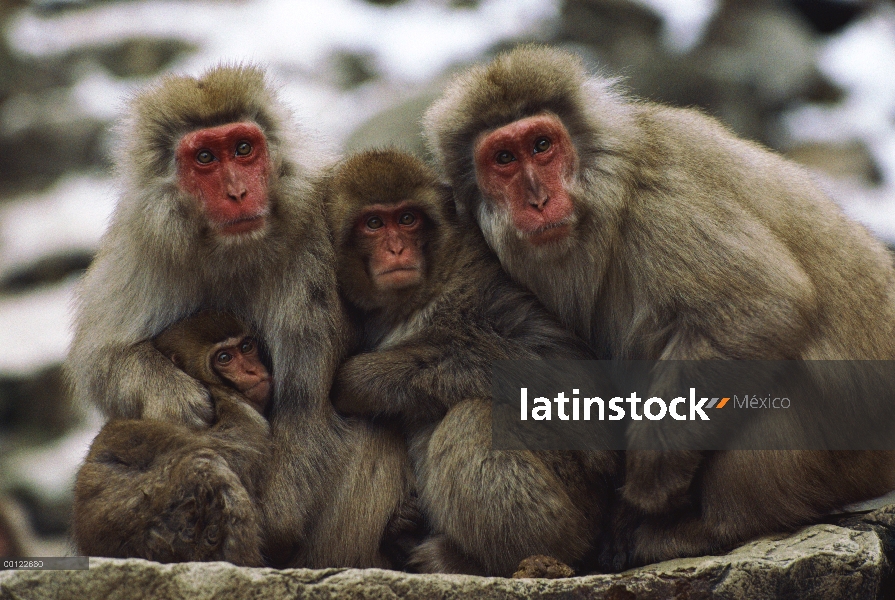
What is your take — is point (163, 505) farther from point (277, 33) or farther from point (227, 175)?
point (277, 33)

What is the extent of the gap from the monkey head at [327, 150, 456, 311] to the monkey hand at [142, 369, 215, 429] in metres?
0.93

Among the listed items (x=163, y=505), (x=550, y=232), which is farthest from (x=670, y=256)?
(x=163, y=505)

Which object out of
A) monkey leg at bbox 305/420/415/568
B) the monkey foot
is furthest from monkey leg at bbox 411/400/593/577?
monkey leg at bbox 305/420/415/568

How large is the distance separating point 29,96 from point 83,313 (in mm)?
13316

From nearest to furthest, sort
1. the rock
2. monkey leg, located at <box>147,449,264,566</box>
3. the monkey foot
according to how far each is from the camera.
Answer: the rock → monkey leg, located at <box>147,449,264,566</box> → the monkey foot

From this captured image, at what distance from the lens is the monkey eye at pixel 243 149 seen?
5.19m

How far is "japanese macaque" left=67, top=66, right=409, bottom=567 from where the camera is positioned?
509 centimetres

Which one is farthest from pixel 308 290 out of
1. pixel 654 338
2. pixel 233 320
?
pixel 654 338

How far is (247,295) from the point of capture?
5344 millimetres

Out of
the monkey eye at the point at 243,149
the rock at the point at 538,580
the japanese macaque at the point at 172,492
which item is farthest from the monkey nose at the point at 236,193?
the rock at the point at 538,580

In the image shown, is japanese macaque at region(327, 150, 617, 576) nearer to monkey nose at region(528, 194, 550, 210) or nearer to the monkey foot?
the monkey foot

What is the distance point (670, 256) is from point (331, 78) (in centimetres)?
1417

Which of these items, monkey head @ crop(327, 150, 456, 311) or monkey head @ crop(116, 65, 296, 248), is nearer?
monkey head @ crop(116, 65, 296, 248)

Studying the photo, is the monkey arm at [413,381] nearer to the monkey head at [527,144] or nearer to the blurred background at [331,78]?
the monkey head at [527,144]
